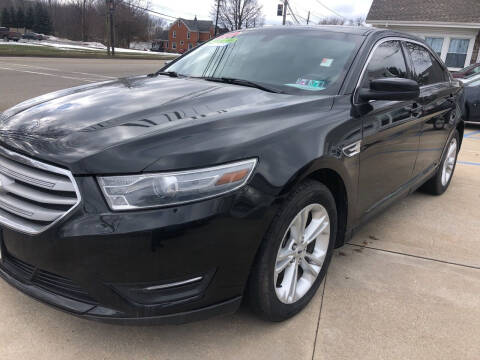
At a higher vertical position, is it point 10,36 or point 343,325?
point 10,36

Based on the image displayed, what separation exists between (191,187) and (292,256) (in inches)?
32.8

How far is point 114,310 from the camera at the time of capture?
184 centimetres

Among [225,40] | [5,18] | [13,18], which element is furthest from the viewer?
[13,18]

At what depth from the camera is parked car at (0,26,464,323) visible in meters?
1.77

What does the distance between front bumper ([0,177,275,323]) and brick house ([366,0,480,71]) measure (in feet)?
69.4

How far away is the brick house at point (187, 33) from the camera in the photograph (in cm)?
8394

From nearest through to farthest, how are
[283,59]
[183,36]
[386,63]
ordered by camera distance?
[283,59] < [386,63] < [183,36]

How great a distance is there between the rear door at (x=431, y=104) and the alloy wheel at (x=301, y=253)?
165 cm

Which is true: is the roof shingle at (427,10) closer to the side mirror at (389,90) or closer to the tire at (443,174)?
the tire at (443,174)

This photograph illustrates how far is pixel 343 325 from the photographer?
96.0 inches

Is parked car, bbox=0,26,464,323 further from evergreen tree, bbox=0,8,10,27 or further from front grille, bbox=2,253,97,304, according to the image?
evergreen tree, bbox=0,8,10,27

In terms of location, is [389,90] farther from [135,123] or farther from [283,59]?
[135,123]

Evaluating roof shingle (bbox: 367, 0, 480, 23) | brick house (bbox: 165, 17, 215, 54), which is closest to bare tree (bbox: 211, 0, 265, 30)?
brick house (bbox: 165, 17, 215, 54)

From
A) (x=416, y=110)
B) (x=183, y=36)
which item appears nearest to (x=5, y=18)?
(x=183, y=36)
